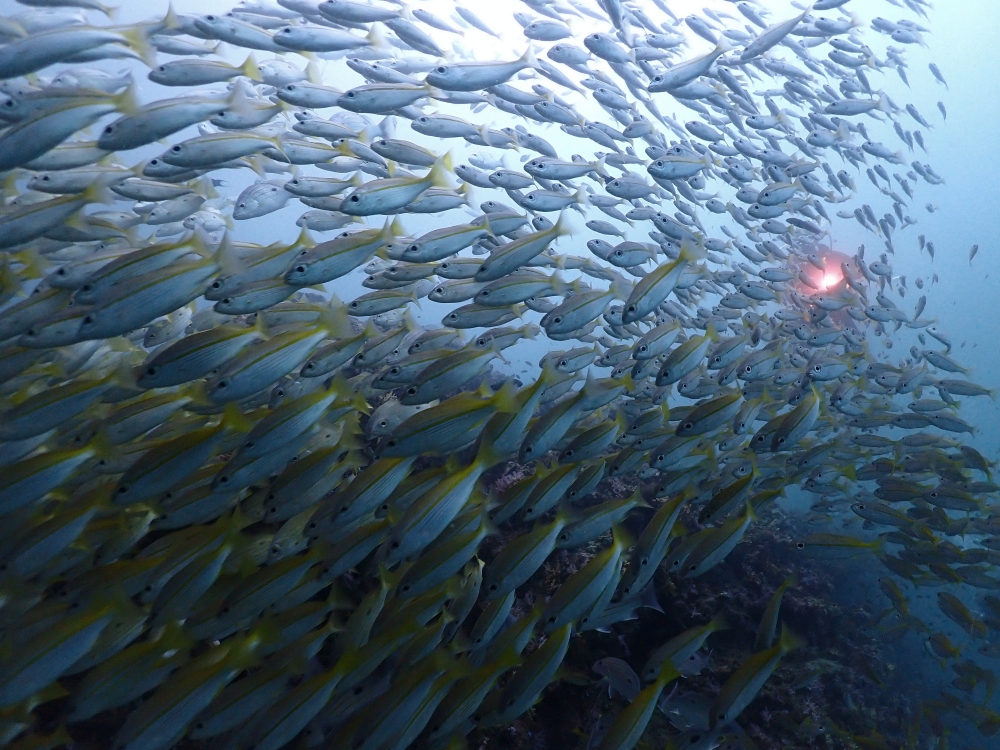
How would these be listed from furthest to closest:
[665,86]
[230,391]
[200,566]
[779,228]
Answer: [779,228] → [665,86] → [230,391] → [200,566]

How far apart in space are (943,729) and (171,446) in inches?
354

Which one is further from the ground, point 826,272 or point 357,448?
point 357,448

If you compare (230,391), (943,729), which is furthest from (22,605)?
(943,729)

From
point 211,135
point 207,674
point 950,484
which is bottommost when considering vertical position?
point 950,484

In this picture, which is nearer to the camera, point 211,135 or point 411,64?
point 211,135

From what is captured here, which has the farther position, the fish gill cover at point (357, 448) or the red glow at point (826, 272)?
the red glow at point (826, 272)

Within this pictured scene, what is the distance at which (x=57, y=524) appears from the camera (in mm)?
2682

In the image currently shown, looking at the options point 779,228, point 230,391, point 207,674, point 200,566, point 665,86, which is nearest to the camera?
point 207,674

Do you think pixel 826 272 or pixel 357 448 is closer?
pixel 357 448

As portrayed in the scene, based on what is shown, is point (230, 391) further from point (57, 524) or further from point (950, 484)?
point (950, 484)

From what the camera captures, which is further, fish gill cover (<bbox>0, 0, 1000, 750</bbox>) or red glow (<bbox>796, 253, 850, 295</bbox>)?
→ red glow (<bbox>796, 253, 850, 295</bbox>)

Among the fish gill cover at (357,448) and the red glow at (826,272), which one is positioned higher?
the fish gill cover at (357,448)

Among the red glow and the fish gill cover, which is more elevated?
the fish gill cover

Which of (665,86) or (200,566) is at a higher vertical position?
(665,86)
